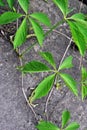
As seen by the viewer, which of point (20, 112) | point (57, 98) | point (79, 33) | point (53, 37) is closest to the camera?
point (79, 33)

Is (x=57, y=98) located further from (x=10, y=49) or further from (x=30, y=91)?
(x=10, y=49)

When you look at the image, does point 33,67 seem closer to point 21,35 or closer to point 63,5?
point 21,35

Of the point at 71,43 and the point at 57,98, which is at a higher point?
the point at 71,43

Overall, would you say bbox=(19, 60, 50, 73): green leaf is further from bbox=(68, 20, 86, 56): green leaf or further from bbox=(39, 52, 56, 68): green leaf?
bbox=(68, 20, 86, 56): green leaf

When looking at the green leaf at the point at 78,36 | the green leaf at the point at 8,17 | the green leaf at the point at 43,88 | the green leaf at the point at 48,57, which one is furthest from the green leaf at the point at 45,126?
the green leaf at the point at 8,17

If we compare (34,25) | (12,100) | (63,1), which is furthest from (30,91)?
(63,1)

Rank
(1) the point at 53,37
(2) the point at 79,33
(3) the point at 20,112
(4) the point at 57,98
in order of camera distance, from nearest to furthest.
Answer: (2) the point at 79,33 → (3) the point at 20,112 → (4) the point at 57,98 → (1) the point at 53,37

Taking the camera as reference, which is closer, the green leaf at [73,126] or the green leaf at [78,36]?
the green leaf at [78,36]

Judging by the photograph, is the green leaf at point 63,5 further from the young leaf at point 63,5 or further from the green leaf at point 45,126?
the green leaf at point 45,126

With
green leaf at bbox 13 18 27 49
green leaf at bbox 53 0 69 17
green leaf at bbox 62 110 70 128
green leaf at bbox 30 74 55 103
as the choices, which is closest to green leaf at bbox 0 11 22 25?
green leaf at bbox 13 18 27 49
